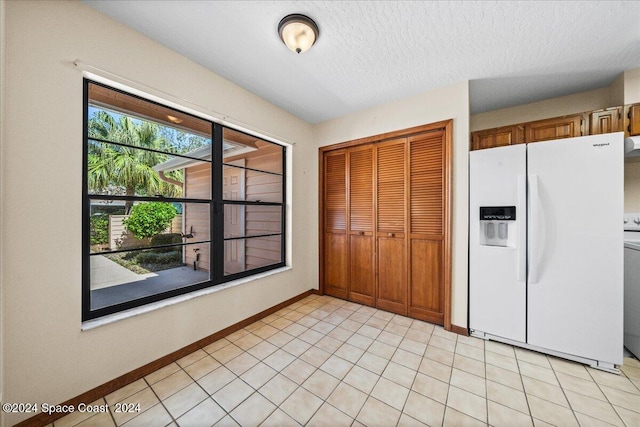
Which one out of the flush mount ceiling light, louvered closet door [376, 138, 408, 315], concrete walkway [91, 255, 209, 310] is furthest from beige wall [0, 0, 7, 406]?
louvered closet door [376, 138, 408, 315]

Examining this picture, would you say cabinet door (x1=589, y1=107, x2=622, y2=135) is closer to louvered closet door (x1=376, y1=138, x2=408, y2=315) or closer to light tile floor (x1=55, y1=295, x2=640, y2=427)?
louvered closet door (x1=376, y1=138, x2=408, y2=315)

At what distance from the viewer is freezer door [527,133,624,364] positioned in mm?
1856

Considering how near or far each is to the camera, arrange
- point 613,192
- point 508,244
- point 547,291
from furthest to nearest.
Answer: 1. point 508,244
2. point 547,291
3. point 613,192

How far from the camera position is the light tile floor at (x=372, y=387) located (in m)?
1.46

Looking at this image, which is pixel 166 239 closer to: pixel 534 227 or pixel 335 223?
pixel 335 223

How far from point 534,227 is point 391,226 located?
137cm

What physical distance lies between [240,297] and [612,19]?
12.8 ft

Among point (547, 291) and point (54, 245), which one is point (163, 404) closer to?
point (54, 245)

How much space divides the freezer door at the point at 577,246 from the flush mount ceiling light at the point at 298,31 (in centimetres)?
219

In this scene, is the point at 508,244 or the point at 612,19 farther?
the point at 508,244

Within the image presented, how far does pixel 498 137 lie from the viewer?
2.51 metres

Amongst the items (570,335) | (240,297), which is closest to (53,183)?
(240,297)

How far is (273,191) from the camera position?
3.50m

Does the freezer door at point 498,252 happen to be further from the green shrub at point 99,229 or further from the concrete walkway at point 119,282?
the green shrub at point 99,229
